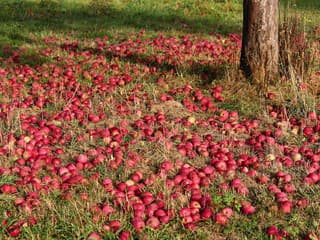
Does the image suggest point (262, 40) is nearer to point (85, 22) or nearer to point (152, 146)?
point (152, 146)

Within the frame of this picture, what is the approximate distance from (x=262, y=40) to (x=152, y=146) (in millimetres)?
2974

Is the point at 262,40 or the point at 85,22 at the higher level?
the point at 262,40

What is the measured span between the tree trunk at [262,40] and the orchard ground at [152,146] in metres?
0.26

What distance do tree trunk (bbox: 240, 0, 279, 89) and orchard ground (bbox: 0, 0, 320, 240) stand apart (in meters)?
0.26

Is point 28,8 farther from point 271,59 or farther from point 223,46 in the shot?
point 271,59

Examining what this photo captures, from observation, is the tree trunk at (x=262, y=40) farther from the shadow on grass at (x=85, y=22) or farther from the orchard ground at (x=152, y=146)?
the shadow on grass at (x=85, y=22)

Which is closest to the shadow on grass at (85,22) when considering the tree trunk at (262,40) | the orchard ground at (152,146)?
the orchard ground at (152,146)

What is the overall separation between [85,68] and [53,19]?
18.4ft

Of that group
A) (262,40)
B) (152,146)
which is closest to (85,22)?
(262,40)

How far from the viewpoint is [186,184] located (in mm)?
4402

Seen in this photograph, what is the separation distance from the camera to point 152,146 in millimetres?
5312

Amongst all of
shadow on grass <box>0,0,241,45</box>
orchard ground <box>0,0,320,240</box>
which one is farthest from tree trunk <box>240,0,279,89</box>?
shadow on grass <box>0,0,241,45</box>

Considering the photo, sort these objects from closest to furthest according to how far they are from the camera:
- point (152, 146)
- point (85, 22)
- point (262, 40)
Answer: point (152, 146), point (262, 40), point (85, 22)

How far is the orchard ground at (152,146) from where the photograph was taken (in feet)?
12.9
